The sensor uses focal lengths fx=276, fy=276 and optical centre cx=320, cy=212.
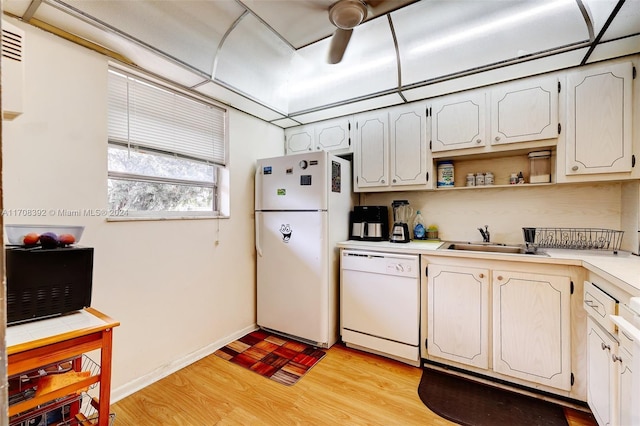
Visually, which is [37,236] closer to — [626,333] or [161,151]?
[161,151]

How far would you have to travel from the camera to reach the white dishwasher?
7.06ft

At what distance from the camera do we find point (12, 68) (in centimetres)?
121

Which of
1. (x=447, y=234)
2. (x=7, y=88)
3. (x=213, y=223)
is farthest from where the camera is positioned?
(x=447, y=234)

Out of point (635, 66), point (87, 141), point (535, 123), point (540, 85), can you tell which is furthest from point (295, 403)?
point (635, 66)

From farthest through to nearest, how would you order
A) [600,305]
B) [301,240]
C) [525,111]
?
[301,240], [525,111], [600,305]

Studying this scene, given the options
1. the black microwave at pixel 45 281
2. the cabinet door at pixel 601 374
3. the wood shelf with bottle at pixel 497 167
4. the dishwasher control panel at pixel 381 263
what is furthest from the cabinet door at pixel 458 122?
the black microwave at pixel 45 281

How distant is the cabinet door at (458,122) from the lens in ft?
7.15

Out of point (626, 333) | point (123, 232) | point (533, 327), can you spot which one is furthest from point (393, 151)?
point (123, 232)

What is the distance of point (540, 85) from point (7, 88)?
306 cm

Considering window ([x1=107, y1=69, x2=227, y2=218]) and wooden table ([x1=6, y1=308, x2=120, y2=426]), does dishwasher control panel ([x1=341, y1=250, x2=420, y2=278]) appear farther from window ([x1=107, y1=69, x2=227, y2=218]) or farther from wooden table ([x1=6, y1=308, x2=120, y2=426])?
wooden table ([x1=6, y1=308, x2=120, y2=426])

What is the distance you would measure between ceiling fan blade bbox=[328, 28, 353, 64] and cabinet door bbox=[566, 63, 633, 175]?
5.16 ft

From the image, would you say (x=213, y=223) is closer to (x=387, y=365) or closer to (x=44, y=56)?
(x=44, y=56)

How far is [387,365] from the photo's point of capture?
2.20 meters

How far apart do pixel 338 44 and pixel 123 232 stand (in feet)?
6.02
